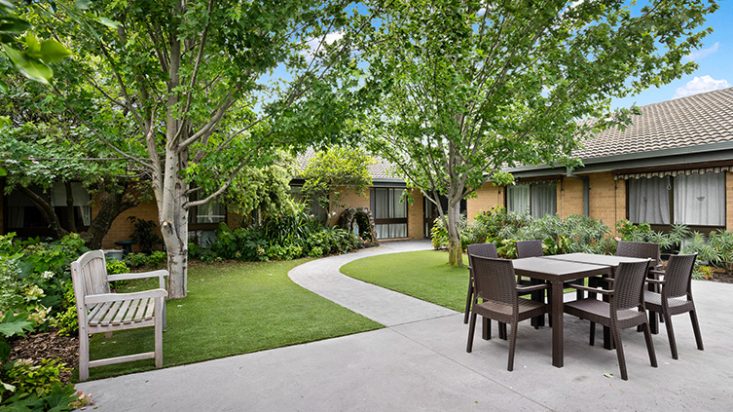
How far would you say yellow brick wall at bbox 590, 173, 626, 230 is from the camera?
34.3ft

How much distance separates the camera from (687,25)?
22.8 ft

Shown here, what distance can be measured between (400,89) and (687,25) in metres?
5.40

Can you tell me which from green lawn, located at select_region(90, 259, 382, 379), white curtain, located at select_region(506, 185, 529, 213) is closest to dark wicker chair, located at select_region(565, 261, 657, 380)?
green lawn, located at select_region(90, 259, 382, 379)

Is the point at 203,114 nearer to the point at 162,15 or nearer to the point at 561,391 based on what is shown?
the point at 162,15

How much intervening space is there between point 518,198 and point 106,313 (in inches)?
493

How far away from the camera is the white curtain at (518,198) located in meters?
13.3

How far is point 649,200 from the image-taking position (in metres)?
9.97

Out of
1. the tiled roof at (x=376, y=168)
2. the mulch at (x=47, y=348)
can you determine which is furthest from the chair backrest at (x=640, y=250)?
the tiled roof at (x=376, y=168)

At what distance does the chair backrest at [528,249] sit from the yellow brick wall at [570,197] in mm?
6407

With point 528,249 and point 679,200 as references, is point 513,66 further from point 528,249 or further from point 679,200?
point 679,200

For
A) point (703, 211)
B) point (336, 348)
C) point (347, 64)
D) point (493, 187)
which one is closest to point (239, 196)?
point (347, 64)

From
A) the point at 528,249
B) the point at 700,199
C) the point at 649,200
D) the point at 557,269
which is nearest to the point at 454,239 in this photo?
the point at 528,249

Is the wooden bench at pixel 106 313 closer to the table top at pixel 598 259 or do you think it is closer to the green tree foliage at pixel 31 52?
the green tree foliage at pixel 31 52

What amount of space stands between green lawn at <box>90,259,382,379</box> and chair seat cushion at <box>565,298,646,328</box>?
241 centimetres
